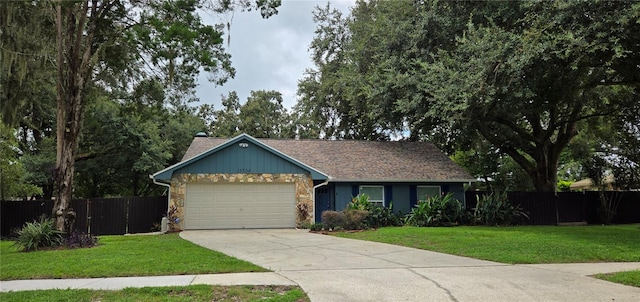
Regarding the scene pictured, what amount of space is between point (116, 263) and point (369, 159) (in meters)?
14.3

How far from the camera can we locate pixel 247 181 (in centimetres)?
1819

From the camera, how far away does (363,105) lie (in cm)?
2470

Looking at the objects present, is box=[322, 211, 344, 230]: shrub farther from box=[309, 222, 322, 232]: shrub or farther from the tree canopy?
the tree canopy

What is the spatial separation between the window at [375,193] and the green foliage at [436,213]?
148cm

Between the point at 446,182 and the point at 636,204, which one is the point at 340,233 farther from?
the point at 636,204

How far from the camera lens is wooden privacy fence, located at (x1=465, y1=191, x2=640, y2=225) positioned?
2098cm

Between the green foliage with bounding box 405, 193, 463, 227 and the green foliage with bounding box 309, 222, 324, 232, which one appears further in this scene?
the green foliage with bounding box 405, 193, 463, 227

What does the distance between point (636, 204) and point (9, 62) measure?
90.3ft

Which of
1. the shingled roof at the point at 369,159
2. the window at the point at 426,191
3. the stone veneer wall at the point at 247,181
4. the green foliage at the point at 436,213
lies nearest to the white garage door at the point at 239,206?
the stone veneer wall at the point at 247,181

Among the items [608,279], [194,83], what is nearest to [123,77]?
[194,83]

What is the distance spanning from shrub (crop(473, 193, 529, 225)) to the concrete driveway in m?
9.17

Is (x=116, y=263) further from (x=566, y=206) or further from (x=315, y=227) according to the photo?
(x=566, y=206)

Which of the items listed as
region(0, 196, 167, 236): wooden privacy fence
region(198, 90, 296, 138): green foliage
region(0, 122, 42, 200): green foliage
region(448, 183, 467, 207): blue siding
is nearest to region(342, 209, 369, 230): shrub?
region(448, 183, 467, 207): blue siding

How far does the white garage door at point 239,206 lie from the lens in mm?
17906
